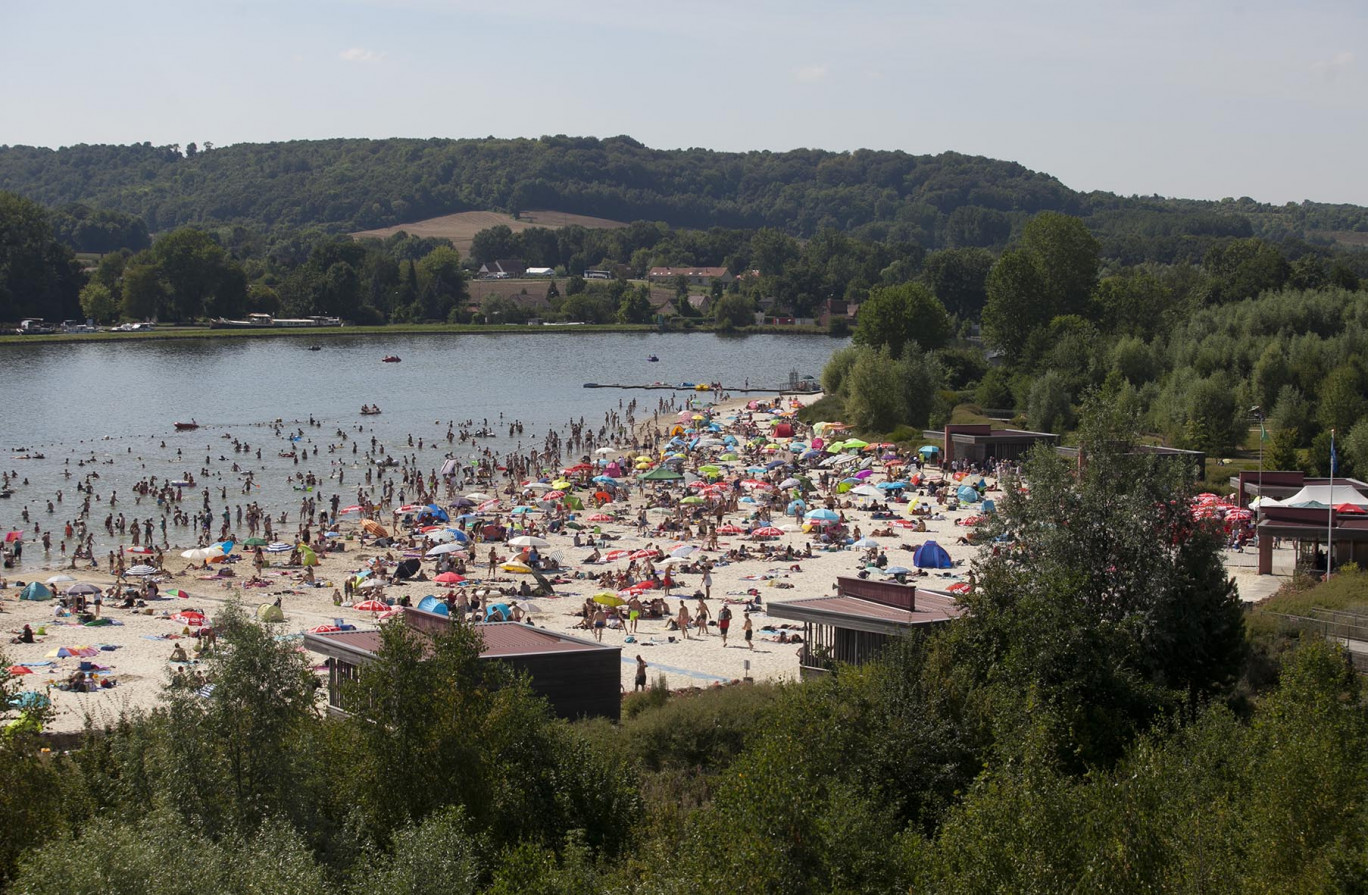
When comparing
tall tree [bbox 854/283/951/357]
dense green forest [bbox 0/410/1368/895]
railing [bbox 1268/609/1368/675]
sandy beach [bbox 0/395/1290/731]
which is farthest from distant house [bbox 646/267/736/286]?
dense green forest [bbox 0/410/1368/895]

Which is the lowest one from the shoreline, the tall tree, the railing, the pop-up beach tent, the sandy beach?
the sandy beach

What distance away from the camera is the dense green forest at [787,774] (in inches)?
476

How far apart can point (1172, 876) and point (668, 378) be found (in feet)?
269

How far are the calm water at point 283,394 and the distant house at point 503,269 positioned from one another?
38.0 m

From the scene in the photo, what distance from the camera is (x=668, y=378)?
307 ft

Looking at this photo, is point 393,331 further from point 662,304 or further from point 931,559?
point 931,559

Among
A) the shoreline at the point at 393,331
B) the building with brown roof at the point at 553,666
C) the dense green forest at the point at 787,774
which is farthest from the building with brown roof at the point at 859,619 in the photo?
the shoreline at the point at 393,331

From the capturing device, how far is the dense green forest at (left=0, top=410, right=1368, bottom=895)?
12078 mm

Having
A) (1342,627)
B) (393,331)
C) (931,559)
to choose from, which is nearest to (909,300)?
(931,559)

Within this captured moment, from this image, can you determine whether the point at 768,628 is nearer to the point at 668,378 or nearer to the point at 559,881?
the point at 559,881

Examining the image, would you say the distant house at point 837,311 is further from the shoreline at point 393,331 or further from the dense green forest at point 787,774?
the dense green forest at point 787,774

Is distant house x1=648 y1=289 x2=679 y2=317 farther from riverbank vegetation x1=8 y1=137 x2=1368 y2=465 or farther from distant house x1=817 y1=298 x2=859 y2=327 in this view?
distant house x1=817 y1=298 x2=859 y2=327

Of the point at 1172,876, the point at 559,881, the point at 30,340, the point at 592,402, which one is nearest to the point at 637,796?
the point at 559,881

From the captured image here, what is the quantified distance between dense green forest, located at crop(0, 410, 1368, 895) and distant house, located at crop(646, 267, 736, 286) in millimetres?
149196
